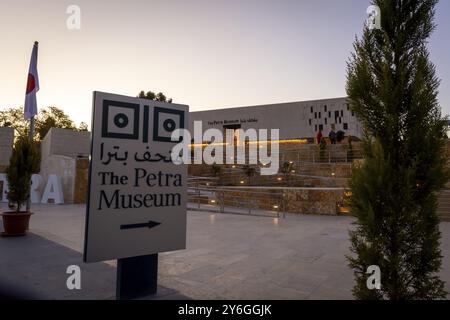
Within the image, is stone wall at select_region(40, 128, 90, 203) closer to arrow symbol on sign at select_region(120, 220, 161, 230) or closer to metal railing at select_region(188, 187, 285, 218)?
metal railing at select_region(188, 187, 285, 218)

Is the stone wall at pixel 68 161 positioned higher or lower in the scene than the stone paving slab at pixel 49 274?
higher

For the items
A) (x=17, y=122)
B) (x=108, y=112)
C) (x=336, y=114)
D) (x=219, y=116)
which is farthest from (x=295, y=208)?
(x=17, y=122)

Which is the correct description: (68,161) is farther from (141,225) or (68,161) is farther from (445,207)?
(445,207)

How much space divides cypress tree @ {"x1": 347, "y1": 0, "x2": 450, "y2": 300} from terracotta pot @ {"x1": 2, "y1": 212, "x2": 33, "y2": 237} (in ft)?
27.6

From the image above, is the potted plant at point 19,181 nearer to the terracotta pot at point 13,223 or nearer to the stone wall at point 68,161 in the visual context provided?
the terracotta pot at point 13,223

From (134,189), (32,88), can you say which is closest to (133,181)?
(134,189)

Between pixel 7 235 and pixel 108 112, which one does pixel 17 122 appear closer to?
pixel 7 235

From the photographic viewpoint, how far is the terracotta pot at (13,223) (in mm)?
7789

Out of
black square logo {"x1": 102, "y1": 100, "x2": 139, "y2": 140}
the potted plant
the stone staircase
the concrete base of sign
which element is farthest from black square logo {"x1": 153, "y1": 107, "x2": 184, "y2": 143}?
the stone staircase

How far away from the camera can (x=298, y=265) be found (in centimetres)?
532

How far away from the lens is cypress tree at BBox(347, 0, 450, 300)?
2934 mm

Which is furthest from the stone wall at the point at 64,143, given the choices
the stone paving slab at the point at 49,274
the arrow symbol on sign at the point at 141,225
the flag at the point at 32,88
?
the arrow symbol on sign at the point at 141,225

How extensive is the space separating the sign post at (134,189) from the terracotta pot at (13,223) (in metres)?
5.85

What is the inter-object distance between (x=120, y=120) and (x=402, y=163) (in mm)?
3259
